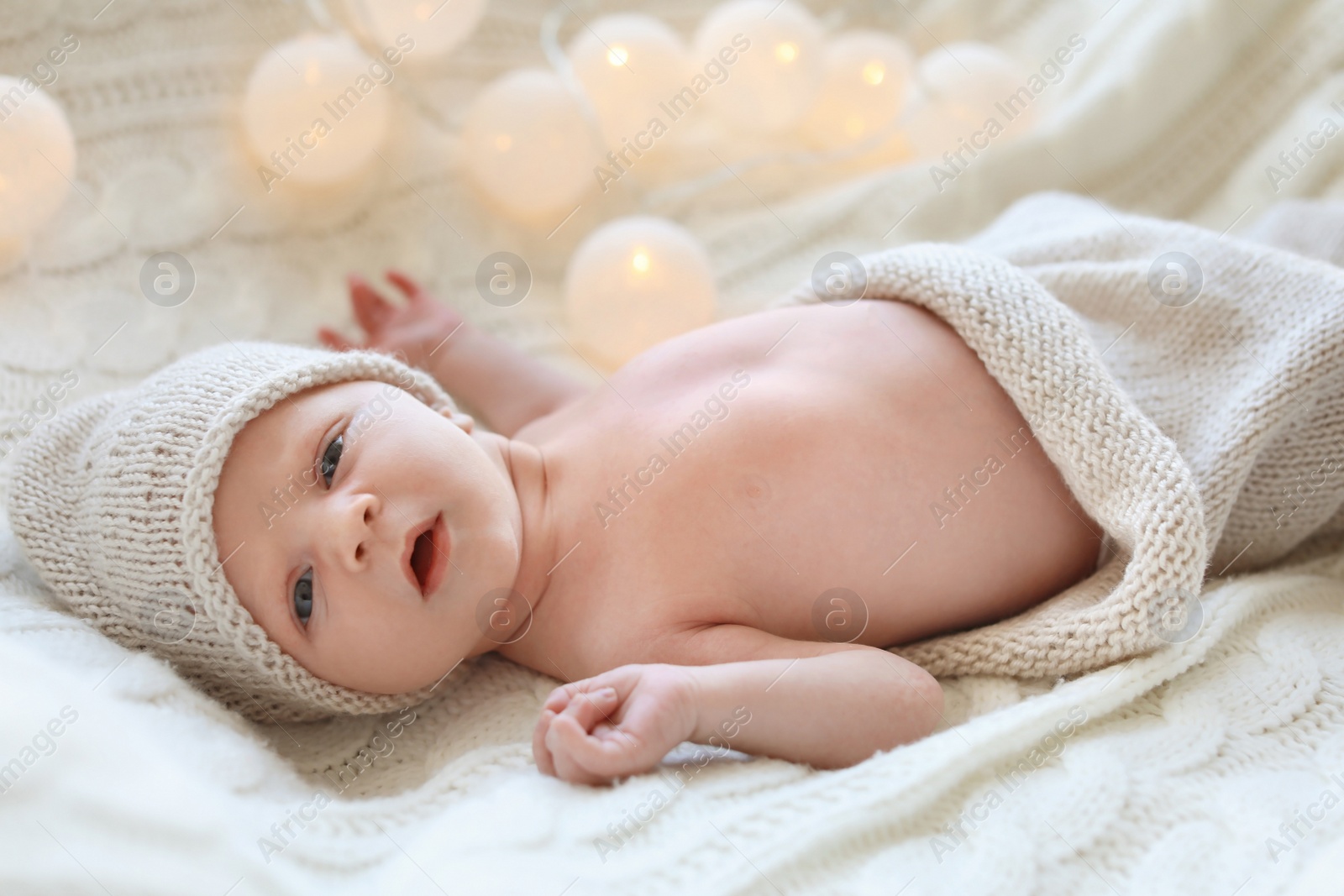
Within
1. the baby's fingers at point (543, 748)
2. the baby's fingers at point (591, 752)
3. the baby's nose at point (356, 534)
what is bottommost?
the baby's fingers at point (543, 748)

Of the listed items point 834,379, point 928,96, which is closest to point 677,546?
point 834,379

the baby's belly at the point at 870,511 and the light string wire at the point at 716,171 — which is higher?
the light string wire at the point at 716,171

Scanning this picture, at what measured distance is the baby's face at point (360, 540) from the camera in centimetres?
117

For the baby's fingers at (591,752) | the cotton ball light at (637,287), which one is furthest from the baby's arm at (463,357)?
the baby's fingers at (591,752)

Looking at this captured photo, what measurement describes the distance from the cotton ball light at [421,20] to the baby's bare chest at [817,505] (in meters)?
0.87

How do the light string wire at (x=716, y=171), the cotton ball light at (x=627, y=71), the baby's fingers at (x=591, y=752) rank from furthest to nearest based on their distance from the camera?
1. the light string wire at (x=716, y=171)
2. the cotton ball light at (x=627, y=71)
3. the baby's fingers at (x=591, y=752)

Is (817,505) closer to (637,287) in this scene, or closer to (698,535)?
(698,535)

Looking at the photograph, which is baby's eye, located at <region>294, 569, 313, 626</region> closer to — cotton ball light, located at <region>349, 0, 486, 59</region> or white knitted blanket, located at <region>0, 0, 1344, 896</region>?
white knitted blanket, located at <region>0, 0, 1344, 896</region>

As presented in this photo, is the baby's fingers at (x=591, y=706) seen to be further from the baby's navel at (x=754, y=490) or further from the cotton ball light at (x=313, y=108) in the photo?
the cotton ball light at (x=313, y=108)

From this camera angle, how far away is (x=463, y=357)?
175 centimetres

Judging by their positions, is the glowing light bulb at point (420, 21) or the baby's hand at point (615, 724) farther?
the glowing light bulb at point (420, 21)

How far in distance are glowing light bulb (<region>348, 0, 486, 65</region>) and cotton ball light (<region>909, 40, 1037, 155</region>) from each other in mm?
820

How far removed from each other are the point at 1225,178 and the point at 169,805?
1.90 m

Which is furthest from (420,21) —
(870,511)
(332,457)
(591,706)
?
(591,706)
